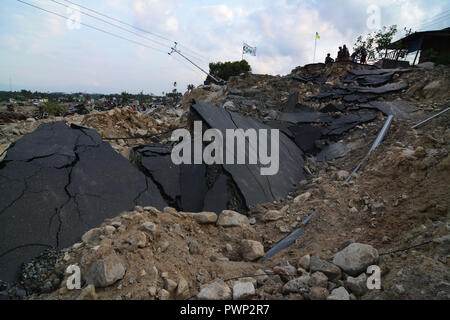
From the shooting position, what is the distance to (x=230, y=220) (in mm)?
2328

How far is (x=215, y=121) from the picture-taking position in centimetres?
372

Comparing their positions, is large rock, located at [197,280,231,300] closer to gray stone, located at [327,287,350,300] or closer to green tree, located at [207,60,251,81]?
gray stone, located at [327,287,350,300]

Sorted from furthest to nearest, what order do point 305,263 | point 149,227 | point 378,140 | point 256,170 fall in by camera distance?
point 378,140 < point 256,170 < point 149,227 < point 305,263

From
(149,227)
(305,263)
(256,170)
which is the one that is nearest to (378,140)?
(256,170)

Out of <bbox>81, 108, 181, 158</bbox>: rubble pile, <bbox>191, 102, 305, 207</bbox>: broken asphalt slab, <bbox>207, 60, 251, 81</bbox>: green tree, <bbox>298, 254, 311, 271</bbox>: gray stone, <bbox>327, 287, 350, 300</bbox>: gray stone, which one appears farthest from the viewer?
<bbox>207, 60, 251, 81</bbox>: green tree

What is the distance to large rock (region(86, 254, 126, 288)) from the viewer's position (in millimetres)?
1280

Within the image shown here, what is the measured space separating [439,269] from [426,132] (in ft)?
11.2

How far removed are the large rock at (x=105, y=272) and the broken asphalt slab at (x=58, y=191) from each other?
78cm

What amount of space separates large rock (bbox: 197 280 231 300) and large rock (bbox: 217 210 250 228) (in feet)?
2.98

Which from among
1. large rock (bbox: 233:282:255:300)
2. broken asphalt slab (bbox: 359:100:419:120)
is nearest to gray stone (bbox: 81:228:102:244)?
large rock (bbox: 233:282:255:300)

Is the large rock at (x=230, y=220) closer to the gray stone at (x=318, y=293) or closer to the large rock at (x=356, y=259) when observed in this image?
the large rock at (x=356, y=259)

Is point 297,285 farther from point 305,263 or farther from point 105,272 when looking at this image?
point 105,272

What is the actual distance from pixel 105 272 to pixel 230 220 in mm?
1294

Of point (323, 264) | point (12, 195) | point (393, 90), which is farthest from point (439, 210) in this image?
point (393, 90)
